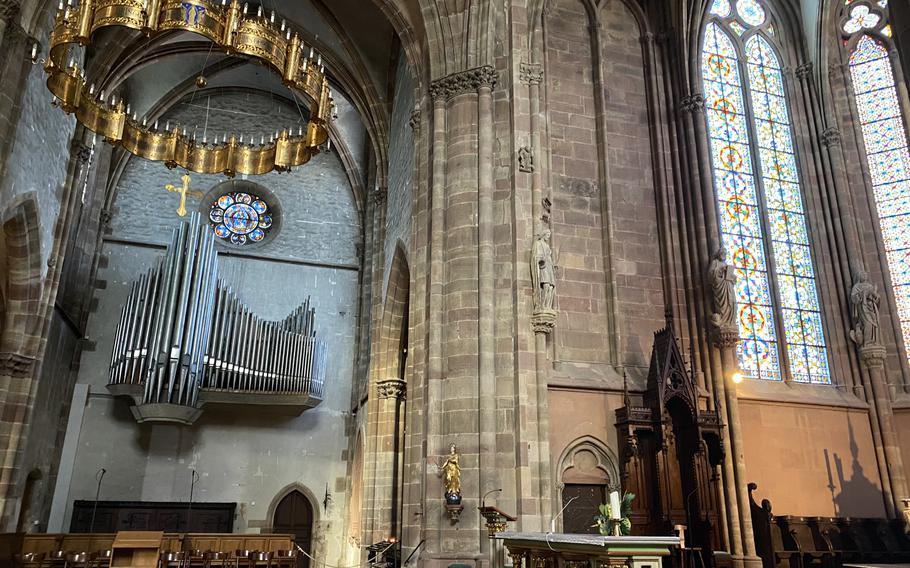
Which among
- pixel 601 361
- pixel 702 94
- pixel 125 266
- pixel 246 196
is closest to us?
pixel 601 361

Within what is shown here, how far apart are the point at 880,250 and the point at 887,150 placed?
270 cm

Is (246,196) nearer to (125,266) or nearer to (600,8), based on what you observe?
(125,266)

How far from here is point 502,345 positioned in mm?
12227

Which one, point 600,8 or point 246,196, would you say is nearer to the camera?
point 600,8

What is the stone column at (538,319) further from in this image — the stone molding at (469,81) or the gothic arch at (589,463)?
the gothic arch at (589,463)

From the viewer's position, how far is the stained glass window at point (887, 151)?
54.6ft

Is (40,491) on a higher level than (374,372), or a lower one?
lower

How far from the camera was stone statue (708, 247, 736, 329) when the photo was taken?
46.6 feet

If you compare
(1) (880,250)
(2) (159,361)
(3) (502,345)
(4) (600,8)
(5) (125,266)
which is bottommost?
(3) (502,345)

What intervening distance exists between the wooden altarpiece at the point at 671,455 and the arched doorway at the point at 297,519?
12144mm

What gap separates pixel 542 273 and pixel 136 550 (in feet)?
25.8

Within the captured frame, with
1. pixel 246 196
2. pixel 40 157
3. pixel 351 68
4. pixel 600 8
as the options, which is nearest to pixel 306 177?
pixel 246 196

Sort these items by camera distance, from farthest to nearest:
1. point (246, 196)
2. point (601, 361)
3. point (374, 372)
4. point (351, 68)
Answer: point (246, 196)
point (351, 68)
point (374, 372)
point (601, 361)

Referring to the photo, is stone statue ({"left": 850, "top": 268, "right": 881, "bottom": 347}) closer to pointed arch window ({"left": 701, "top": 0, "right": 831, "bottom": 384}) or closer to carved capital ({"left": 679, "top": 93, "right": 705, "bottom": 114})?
pointed arch window ({"left": 701, "top": 0, "right": 831, "bottom": 384})
